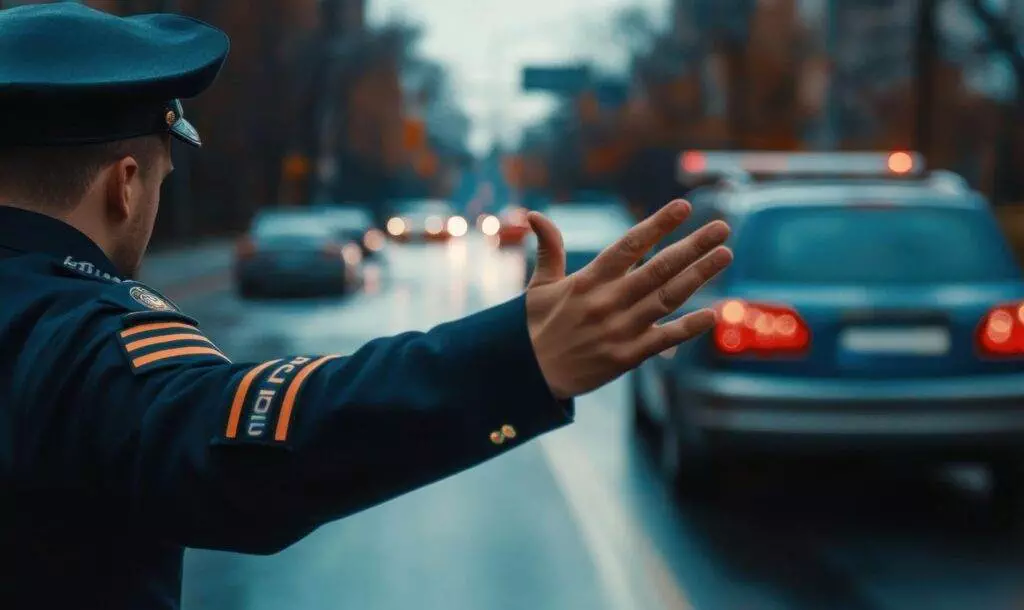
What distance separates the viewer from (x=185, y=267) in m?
33.1

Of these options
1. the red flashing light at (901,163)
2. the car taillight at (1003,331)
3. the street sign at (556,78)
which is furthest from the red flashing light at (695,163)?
the street sign at (556,78)

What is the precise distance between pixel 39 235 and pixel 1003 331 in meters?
6.16

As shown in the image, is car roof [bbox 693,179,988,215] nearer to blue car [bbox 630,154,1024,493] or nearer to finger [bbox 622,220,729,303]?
blue car [bbox 630,154,1024,493]

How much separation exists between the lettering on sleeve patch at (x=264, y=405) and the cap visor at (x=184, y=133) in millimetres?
423

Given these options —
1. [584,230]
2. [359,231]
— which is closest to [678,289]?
[584,230]

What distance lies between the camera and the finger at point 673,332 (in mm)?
1400

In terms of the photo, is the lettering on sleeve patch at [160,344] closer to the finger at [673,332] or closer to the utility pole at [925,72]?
the finger at [673,332]

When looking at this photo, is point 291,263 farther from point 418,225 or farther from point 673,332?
point 418,225

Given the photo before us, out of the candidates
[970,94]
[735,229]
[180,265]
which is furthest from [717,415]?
[970,94]

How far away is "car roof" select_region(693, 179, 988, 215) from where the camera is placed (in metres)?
7.51

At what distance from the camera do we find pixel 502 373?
1.37 metres

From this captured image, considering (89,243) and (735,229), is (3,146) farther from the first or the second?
(735,229)

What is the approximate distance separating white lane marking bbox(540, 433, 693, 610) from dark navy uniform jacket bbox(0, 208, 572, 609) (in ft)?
14.1

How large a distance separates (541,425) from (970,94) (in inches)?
2256
